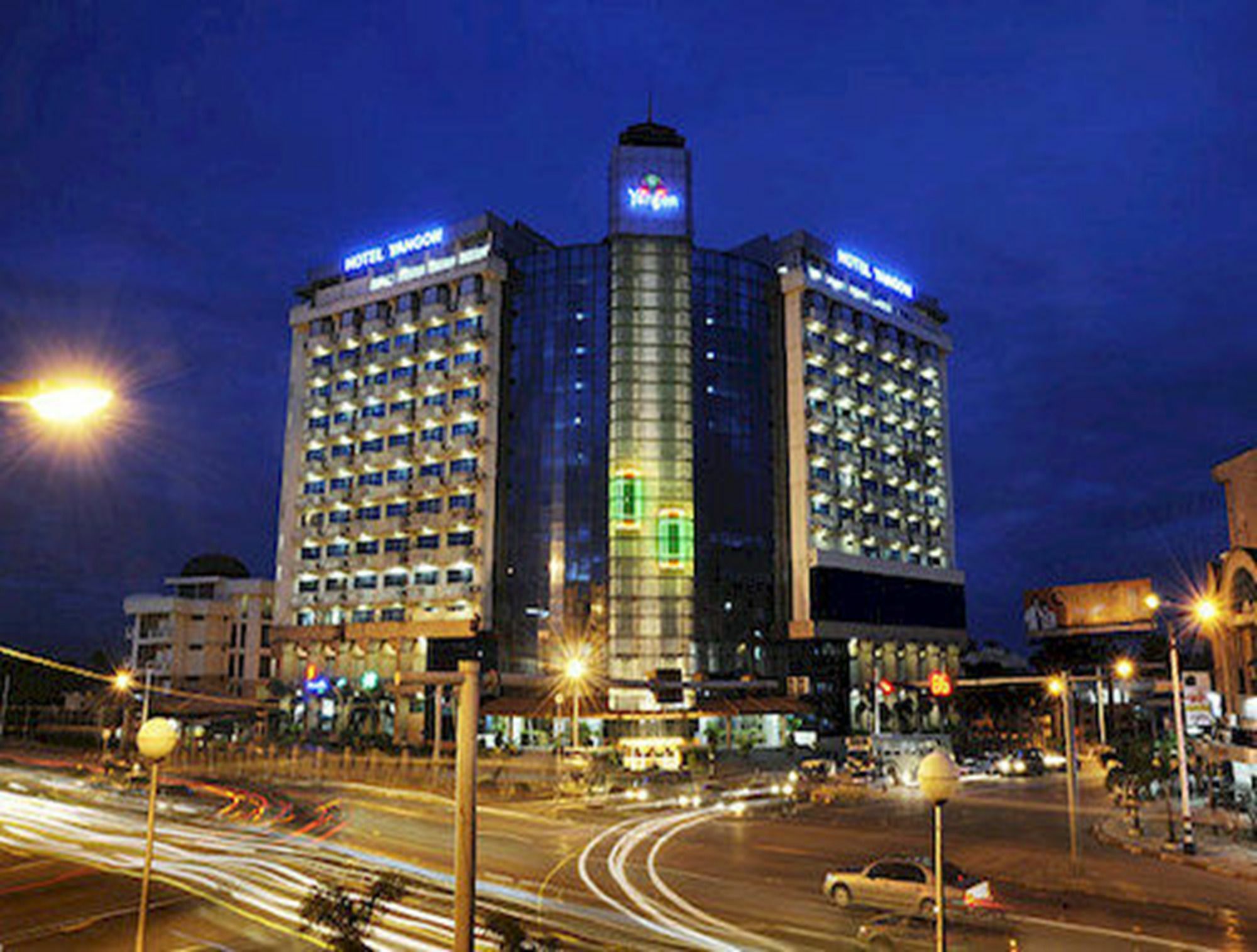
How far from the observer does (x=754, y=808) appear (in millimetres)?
50062

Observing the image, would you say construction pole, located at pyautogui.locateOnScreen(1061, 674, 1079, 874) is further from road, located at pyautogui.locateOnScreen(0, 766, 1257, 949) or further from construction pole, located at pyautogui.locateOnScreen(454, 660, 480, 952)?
construction pole, located at pyautogui.locateOnScreen(454, 660, 480, 952)

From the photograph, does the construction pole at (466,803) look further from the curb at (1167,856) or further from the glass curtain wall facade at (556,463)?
the glass curtain wall facade at (556,463)

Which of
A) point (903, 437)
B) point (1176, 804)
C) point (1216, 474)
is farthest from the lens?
point (903, 437)

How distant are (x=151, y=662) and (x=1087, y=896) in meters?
131

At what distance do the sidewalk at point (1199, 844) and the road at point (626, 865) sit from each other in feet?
3.20

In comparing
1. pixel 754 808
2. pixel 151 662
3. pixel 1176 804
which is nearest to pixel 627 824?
pixel 754 808

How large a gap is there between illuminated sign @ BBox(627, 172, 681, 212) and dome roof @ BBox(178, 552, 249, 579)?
88.6 meters

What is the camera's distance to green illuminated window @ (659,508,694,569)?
92.6 meters

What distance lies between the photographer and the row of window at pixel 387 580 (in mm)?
99000

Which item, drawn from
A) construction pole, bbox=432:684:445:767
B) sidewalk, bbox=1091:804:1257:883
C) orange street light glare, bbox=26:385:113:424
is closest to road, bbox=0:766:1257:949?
sidewalk, bbox=1091:804:1257:883

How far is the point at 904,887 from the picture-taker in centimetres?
2428

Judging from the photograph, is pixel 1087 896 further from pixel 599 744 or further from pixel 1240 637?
pixel 599 744

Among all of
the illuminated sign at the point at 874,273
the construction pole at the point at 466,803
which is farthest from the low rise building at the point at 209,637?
the construction pole at the point at 466,803

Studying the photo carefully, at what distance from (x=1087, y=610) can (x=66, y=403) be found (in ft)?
291
